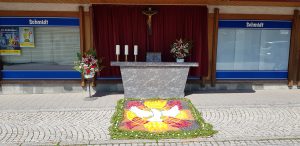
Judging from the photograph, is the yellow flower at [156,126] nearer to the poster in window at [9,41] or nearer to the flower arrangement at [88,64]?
the flower arrangement at [88,64]

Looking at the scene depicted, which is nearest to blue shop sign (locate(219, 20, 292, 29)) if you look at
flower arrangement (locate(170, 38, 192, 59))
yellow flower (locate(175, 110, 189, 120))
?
flower arrangement (locate(170, 38, 192, 59))

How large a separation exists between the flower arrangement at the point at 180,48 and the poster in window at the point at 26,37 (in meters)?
4.93

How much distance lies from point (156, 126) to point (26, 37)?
5984 mm

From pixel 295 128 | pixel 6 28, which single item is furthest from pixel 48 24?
pixel 295 128

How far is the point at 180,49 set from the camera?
956 centimetres

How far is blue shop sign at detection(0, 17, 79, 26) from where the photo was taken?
31.8 feet

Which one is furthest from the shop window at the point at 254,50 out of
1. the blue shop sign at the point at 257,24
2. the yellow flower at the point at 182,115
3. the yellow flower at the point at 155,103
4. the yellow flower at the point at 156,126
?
the yellow flower at the point at 156,126

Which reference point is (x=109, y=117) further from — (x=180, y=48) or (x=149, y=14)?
(x=149, y=14)

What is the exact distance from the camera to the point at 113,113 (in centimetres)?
796

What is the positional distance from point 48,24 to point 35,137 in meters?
4.76

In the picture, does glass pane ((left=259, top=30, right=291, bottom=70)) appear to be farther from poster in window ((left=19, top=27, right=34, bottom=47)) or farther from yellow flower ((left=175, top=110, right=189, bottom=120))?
poster in window ((left=19, top=27, right=34, bottom=47))

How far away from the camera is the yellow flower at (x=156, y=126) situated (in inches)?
266

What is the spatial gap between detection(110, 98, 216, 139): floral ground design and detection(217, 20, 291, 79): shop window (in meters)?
2.72

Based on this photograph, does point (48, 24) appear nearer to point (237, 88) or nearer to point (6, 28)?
point (6, 28)
